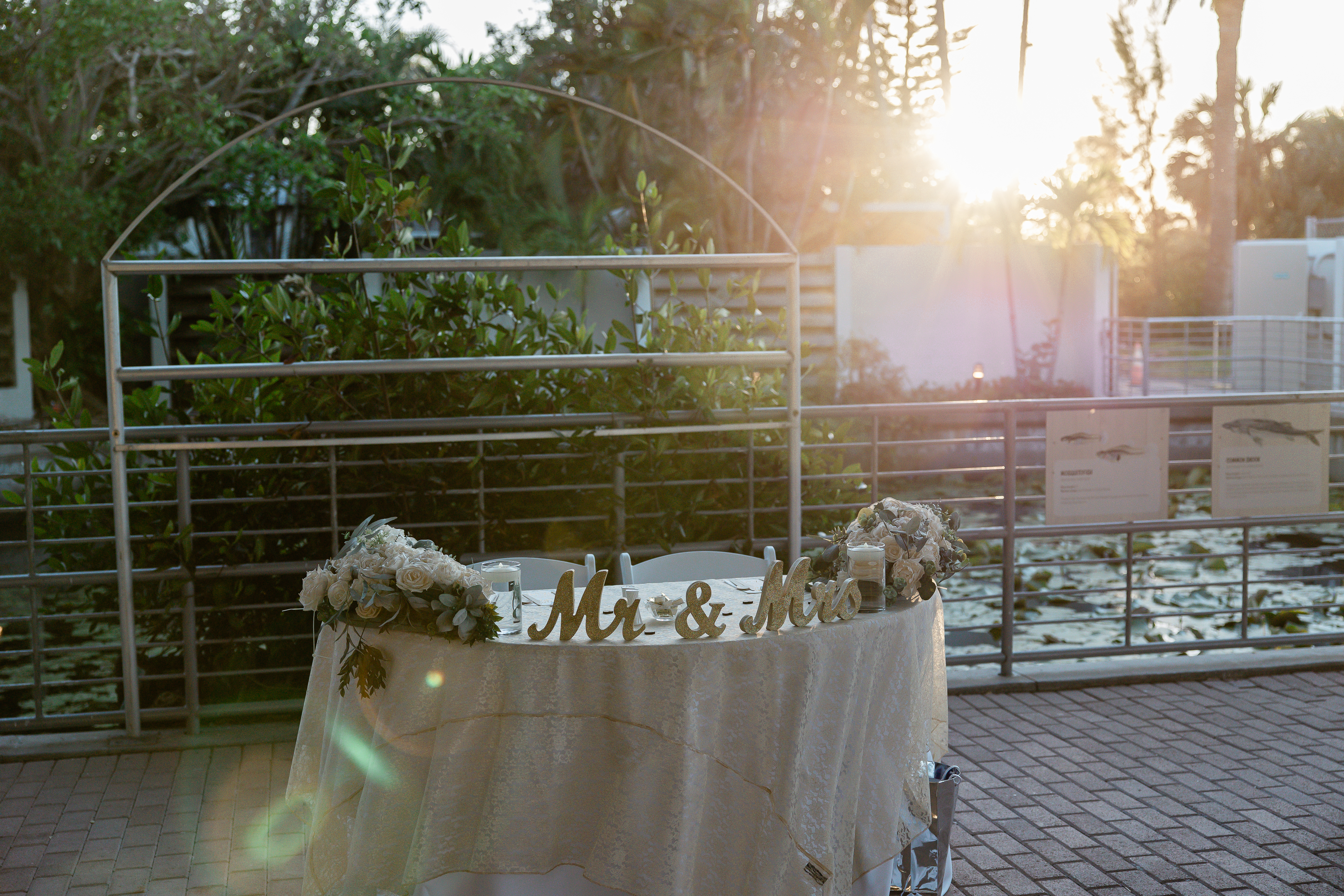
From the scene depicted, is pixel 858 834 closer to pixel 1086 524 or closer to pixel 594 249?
pixel 1086 524

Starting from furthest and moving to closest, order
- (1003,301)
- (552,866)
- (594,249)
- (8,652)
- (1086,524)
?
(1003,301) < (594,249) < (1086,524) < (8,652) < (552,866)

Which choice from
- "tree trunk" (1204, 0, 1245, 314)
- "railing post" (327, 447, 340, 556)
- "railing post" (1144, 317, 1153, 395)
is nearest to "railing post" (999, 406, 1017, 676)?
"railing post" (327, 447, 340, 556)

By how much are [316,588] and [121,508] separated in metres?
2.03

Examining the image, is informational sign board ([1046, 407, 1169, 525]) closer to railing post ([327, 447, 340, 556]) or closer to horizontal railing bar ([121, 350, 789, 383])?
horizontal railing bar ([121, 350, 789, 383])

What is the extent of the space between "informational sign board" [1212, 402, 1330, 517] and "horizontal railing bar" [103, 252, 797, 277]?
102 inches

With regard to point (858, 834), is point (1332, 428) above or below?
above

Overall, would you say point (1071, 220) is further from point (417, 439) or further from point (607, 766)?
point (607, 766)

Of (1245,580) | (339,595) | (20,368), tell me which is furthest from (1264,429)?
(20,368)

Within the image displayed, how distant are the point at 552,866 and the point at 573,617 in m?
0.61

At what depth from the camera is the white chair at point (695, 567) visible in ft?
13.1

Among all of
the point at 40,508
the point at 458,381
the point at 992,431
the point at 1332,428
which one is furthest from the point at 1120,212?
the point at 40,508

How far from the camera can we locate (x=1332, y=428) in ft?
18.9

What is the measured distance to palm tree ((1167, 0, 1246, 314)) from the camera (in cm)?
1695

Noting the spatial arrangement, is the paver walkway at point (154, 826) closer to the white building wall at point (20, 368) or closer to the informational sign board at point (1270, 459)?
the informational sign board at point (1270, 459)
